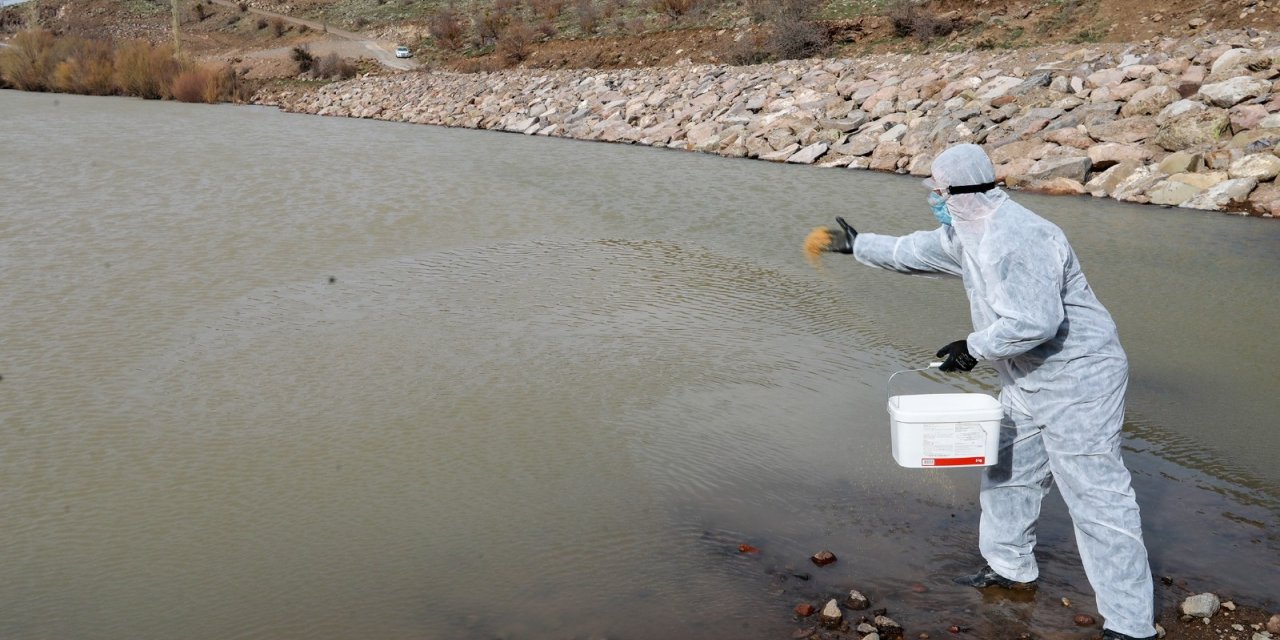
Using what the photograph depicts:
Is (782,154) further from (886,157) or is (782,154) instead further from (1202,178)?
(1202,178)

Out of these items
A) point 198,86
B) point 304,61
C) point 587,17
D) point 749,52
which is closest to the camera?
point 749,52

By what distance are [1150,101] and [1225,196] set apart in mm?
2878

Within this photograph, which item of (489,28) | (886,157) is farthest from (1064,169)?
(489,28)

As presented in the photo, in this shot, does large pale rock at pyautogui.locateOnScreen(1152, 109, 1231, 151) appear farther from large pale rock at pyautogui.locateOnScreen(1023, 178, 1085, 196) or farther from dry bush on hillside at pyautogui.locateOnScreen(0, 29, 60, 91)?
dry bush on hillside at pyautogui.locateOnScreen(0, 29, 60, 91)

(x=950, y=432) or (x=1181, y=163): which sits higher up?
(x=950, y=432)

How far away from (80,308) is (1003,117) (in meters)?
12.8

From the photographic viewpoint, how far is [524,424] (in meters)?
5.57

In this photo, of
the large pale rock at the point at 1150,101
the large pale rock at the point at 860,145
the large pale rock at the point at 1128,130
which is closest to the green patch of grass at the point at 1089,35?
the large pale rock at the point at 1150,101

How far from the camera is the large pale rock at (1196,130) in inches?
537

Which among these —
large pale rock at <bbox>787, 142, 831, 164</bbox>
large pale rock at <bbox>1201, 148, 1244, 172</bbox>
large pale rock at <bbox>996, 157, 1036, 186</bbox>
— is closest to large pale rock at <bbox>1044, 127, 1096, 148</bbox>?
large pale rock at <bbox>996, 157, 1036, 186</bbox>

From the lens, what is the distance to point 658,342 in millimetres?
7078

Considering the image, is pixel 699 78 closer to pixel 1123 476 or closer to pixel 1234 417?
pixel 1234 417

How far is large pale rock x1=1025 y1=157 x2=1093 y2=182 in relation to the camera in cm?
1377

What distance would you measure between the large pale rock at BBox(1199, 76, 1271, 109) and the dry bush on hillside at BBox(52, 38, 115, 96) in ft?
101
